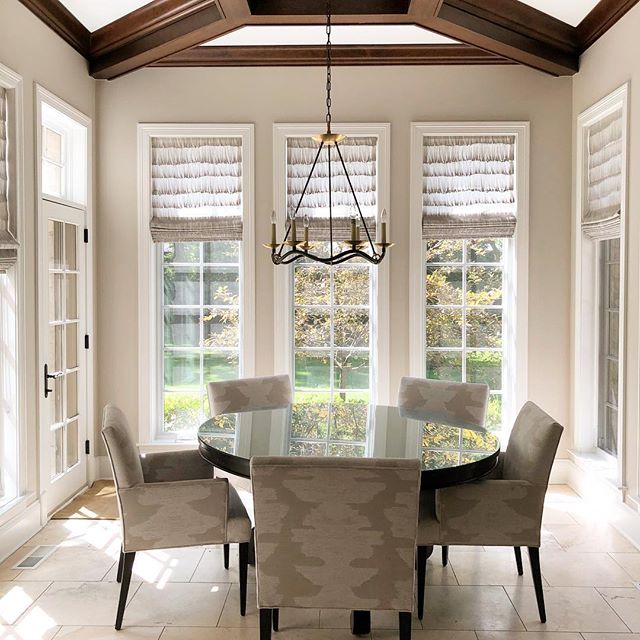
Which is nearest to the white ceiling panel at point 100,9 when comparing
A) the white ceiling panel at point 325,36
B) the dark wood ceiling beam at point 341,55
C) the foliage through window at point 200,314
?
the dark wood ceiling beam at point 341,55

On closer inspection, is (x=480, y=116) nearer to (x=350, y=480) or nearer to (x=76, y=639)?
(x=350, y=480)

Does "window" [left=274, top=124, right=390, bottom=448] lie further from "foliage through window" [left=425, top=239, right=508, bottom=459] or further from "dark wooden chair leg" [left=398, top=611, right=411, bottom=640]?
"dark wooden chair leg" [left=398, top=611, right=411, bottom=640]

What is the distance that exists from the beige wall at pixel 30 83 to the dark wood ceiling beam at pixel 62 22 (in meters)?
0.04

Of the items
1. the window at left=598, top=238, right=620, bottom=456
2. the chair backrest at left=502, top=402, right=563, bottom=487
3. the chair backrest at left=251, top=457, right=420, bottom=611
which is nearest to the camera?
the chair backrest at left=251, top=457, right=420, bottom=611

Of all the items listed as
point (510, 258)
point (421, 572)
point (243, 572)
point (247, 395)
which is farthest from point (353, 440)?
point (510, 258)

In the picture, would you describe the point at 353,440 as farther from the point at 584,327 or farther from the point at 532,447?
→ the point at 584,327

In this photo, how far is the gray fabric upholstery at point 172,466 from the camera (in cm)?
338

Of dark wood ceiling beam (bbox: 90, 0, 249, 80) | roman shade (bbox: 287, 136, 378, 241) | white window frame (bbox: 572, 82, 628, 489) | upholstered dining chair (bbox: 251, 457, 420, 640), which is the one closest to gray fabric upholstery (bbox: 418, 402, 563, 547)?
upholstered dining chair (bbox: 251, 457, 420, 640)

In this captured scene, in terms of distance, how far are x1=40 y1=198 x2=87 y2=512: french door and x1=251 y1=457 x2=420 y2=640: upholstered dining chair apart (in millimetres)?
2237

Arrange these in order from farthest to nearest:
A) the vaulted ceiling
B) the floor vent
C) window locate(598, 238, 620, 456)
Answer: window locate(598, 238, 620, 456), the vaulted ceiling, the floor vent

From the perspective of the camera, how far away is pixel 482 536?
2861 mm

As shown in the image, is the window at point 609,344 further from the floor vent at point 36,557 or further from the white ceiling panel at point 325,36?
the floor vent at point 36,557

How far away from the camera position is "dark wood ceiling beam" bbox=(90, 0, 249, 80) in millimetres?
4055

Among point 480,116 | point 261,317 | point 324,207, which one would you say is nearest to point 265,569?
point 261,317
